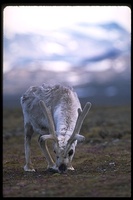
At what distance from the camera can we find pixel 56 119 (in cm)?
1191

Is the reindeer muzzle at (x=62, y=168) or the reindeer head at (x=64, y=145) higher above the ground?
the reindeer head at (x=64, y=145)

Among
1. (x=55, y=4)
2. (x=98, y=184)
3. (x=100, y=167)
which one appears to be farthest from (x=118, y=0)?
(x=100, y=167)

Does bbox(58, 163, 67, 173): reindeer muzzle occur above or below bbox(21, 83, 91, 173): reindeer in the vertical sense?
below

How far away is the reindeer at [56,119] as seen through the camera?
1073 cm

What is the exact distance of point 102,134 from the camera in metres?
27.2

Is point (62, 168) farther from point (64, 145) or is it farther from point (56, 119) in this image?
point (56, 119)

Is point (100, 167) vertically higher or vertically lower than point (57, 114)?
lower

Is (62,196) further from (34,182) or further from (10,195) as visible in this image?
→ (34,182)

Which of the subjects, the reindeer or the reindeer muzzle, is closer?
the reindeer muzzle

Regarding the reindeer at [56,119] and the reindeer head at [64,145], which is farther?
the reindeer at [56,119]

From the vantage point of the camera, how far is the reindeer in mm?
10734

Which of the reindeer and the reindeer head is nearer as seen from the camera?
the reindeer head

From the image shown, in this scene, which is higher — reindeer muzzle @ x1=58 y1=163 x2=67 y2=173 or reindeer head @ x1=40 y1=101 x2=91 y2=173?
reindeer head @ x1=40 y1=101 x2=91 y2=173

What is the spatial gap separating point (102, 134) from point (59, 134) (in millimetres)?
16372
